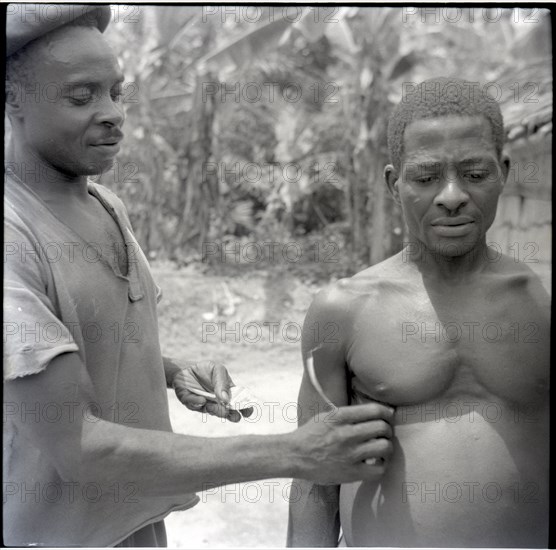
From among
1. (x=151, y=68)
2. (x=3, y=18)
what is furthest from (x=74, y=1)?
(x=151, y=68)

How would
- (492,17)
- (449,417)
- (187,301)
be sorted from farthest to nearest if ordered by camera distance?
(187,301) → (492,17) → (449,417)

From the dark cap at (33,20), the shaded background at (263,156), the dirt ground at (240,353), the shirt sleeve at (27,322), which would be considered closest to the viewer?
the shirt sleeve at (27,322)

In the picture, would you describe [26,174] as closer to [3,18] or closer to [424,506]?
[3,18]

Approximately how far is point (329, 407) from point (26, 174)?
0.79 m

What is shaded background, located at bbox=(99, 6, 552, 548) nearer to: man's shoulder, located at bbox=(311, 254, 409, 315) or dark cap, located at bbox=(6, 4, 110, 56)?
man's shoulder, located at bbox=(311, 254, 409, 315)

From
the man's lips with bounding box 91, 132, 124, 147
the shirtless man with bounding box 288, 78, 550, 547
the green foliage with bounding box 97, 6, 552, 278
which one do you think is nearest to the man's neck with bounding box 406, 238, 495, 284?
the shirtless man with bounding box 288, 78, 550, 547

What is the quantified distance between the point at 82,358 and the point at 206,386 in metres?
0.36

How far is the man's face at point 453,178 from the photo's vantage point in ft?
4.28

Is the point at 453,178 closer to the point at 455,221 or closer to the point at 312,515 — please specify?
the point at 455,221

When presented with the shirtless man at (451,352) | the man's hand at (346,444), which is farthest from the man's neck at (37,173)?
the man's hand at (346,444)

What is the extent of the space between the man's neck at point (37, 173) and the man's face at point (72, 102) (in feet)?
0.04

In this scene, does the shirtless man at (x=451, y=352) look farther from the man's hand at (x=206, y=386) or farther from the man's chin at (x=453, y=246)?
the man's hand at (x=206, y=386)

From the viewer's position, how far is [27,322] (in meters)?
1.24

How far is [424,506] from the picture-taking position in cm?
136
